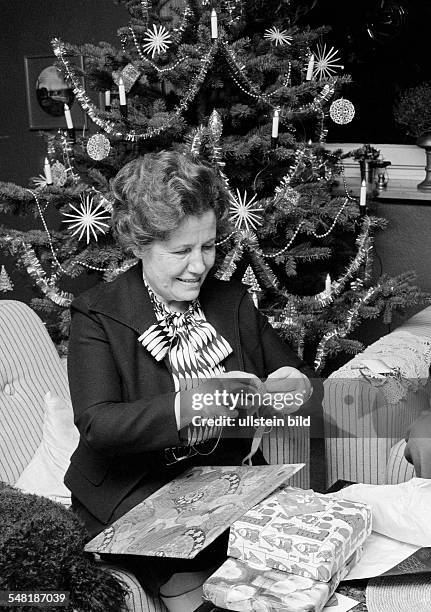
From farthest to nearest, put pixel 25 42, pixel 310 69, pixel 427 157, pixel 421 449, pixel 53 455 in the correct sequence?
pixel 25 42 → pixel 427 157 → pixel 310 69 → pixel 53 455 → pixel 421 449

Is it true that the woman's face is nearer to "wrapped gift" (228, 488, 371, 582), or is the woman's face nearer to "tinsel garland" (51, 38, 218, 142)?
"wrapped gift" (228, 488, 371, 582)

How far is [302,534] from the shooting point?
1.22m

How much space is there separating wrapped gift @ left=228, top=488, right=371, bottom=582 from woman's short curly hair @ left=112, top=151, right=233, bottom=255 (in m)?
0.58

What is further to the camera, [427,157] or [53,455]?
[427,157]

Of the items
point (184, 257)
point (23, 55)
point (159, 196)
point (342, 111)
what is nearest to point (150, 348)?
point (184, 257)

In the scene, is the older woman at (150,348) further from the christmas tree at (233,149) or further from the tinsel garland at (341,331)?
the tinsel garland at (341,331)

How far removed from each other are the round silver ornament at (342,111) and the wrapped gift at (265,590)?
178 cm

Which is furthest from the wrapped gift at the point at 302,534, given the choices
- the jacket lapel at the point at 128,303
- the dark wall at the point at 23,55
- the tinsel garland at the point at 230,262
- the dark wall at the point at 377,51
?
the dark wall at the point at 23,55

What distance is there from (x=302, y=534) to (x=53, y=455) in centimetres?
96

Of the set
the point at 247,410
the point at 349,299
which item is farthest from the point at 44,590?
the point at 349,299

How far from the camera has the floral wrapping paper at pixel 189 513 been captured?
125 cm

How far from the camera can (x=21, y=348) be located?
7.18 ft

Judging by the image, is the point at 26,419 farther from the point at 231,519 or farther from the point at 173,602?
the point at 231,519

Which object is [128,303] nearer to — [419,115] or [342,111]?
[342,111]
